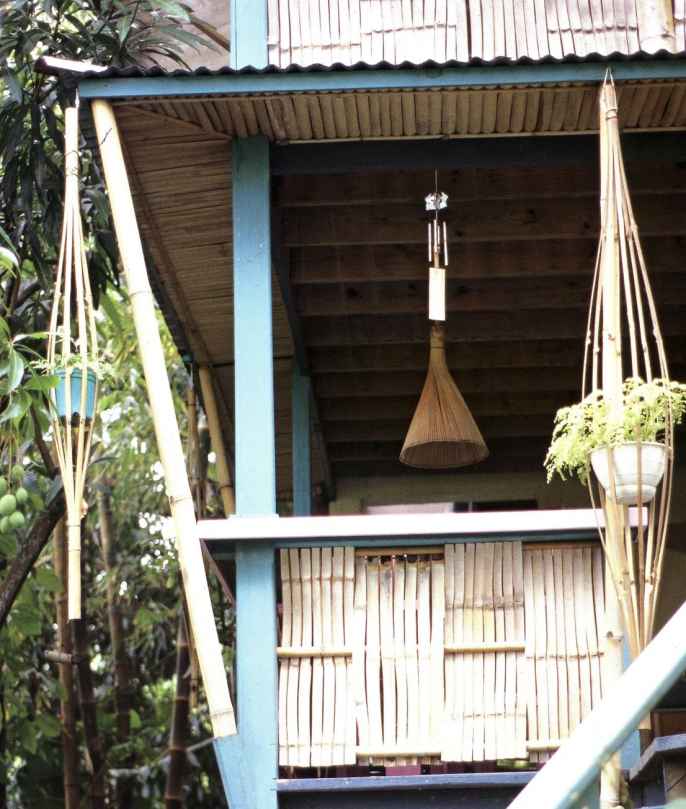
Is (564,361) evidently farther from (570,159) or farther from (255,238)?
(255,238)

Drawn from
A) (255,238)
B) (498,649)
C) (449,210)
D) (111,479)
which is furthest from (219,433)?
(111,479)

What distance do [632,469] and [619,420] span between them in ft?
0.52

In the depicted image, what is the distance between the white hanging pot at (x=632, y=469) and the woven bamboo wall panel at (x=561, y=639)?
51 centimetres

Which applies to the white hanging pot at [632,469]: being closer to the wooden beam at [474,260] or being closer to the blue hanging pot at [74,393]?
the blue hanging pot at [74,393]

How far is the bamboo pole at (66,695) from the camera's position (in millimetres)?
9984

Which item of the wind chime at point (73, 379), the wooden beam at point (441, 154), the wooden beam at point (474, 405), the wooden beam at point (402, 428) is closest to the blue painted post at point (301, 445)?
the wooden beam at point (474, 405)

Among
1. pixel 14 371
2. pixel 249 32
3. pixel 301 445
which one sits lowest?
pixel 14 371

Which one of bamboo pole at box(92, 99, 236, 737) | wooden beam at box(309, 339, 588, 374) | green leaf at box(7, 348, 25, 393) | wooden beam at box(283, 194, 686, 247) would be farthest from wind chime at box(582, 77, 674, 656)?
wooden beam at box(309, 339, 588, 374)

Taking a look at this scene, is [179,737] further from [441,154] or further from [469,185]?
[441,154]

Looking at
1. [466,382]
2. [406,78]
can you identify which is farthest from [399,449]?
[406,78]

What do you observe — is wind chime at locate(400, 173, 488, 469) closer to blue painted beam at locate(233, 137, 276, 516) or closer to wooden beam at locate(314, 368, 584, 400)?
blue painted beam at locate(233, 137, 276, 516)

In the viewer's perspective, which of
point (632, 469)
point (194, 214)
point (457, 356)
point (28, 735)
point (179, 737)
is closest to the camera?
point (632, 469)

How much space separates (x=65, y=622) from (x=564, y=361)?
162 inches

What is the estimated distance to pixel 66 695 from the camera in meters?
10.3
